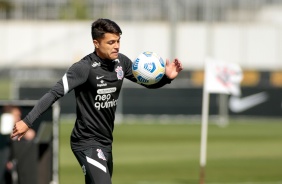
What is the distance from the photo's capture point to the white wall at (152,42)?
59.8m

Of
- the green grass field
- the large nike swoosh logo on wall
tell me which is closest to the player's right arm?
the green grass field

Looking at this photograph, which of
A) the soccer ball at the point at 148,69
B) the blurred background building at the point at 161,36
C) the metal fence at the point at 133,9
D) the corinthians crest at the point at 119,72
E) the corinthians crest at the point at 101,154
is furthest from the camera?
the metal fence at the point at 133,9

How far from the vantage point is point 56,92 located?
30.0 ft

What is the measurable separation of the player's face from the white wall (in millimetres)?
48872

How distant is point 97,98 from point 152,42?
169ft

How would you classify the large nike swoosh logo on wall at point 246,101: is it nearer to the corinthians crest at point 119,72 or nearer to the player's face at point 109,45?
the corinthians crest at point 119,72

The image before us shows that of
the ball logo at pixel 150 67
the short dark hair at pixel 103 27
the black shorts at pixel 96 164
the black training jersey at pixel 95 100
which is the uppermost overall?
the short dark hair at pixel 103 27

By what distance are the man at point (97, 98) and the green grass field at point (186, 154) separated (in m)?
8.12

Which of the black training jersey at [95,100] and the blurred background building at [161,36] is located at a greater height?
the black training jersey at [95,100]

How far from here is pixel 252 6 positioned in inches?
2566

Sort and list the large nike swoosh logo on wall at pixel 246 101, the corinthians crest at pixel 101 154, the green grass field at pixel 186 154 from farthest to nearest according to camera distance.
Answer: the large nike swoosh logo on wall at pixel 246 101, the green grass field at pixel 186 154, the corinthians crest at pixel 101 154

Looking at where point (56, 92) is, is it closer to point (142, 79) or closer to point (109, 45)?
point (109, 45)

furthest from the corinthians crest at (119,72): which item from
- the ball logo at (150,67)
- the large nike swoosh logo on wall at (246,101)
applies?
the large nike swoosh logo on wall at (246,101)

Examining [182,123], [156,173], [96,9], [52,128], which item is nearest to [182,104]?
[182,123]
